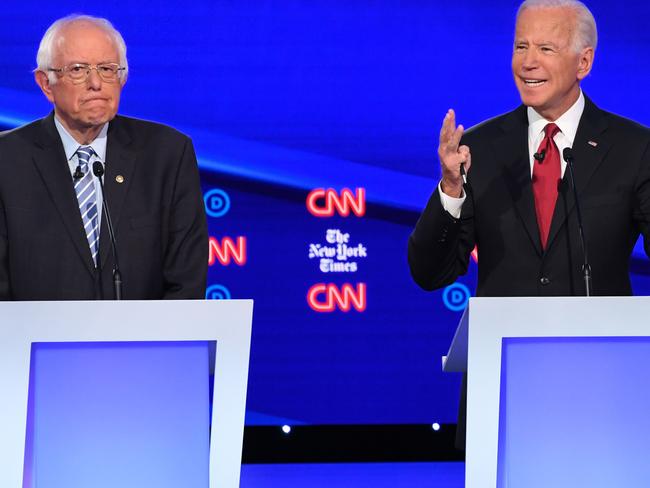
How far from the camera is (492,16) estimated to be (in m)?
5.24

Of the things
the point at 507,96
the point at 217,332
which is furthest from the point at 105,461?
the point at 507,96

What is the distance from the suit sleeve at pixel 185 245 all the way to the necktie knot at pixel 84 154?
9.9 inches

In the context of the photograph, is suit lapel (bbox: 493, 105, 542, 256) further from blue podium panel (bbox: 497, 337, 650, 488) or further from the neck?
blue podium panel (bbox: 497, 337, 650, 488)

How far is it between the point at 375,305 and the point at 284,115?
943mm

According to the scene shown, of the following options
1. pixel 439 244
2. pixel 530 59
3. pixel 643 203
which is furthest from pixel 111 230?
pixel 643 203

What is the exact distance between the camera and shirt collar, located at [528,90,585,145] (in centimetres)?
321

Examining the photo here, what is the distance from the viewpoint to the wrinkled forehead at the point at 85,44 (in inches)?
126

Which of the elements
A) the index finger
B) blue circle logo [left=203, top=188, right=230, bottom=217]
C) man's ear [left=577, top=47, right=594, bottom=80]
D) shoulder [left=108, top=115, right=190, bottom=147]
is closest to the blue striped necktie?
shoulder [left=108, top=115, right=190, bottom=147]

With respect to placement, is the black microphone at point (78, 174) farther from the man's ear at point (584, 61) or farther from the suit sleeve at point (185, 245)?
the man's ear at point (584, 61)

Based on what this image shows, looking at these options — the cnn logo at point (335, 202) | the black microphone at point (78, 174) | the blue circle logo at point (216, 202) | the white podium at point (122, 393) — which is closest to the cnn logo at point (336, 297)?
the cnn logo at point (335, 202)

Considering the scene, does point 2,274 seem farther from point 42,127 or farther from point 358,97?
point 358,97

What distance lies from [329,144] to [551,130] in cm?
210

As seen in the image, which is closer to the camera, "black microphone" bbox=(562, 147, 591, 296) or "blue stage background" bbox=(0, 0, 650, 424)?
"black microphone" bbox=(562, 147, 591, 296)

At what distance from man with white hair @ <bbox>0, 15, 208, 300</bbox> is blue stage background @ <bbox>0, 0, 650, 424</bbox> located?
187cm
